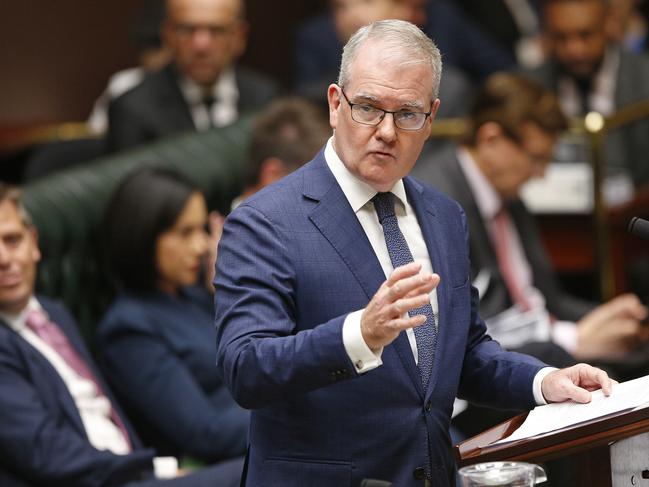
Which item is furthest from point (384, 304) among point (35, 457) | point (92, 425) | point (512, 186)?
point (512, 186)

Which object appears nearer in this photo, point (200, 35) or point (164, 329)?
point (164, 329)

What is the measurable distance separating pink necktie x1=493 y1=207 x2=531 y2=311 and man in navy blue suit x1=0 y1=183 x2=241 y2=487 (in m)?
1.34

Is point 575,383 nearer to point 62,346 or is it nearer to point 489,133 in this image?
point 62,346

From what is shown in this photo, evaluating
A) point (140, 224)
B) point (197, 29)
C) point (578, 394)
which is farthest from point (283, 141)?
point (578, 394)

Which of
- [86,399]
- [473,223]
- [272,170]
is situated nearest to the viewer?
[86,399]

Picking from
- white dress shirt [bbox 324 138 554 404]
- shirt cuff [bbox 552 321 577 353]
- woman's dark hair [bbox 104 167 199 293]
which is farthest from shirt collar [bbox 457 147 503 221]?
white dress shirt [bbox 324 138 554 404]

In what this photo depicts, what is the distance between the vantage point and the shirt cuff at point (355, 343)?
1.70 m

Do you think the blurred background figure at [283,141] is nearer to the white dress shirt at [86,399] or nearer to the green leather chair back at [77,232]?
the green leather chair back at [77,232]

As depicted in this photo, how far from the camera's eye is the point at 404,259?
6.43ft

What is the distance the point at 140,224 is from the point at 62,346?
443 millimetres

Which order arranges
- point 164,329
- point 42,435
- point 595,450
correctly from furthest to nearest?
1. point 164,329
2. point 42,435
3. point 595,450

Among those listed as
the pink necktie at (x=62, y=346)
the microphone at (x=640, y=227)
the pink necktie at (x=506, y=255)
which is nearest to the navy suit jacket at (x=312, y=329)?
the microphone at (x=640, y=227)

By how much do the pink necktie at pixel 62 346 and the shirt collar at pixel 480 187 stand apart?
131 cm

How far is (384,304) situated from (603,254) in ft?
10.7
